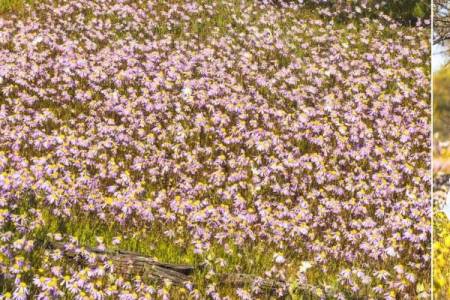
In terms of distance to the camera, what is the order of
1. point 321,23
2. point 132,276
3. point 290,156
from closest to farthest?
point 132,276 → point 290,156 → point 321,23

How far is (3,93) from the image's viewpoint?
896 centimetres

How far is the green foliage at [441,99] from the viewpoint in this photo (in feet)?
16.8

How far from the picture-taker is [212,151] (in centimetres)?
822

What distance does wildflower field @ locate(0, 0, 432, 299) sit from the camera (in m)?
5.84

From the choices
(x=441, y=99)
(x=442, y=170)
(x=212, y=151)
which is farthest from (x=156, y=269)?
(x=212, y=151)

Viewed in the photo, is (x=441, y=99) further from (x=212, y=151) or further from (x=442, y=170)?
(x=212, y=151)

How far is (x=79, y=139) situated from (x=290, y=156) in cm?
254

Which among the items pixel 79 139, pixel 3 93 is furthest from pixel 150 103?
pixel 3 93

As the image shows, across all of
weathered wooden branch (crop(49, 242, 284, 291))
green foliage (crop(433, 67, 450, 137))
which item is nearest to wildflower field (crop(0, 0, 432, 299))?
weathered wooden branch (crop(49, 242, 284, 291))

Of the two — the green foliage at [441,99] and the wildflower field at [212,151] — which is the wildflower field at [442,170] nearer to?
the green foliage at [441,99]

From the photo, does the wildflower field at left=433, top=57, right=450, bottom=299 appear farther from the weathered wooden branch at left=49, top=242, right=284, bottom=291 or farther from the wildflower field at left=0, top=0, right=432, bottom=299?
the weathered wooden branch at left=49, top=242, right=284, bottom=291

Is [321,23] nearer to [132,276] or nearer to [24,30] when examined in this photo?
[24,30]

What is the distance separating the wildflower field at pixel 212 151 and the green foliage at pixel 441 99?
58.1 inches

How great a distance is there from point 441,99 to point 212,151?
11.6ft
